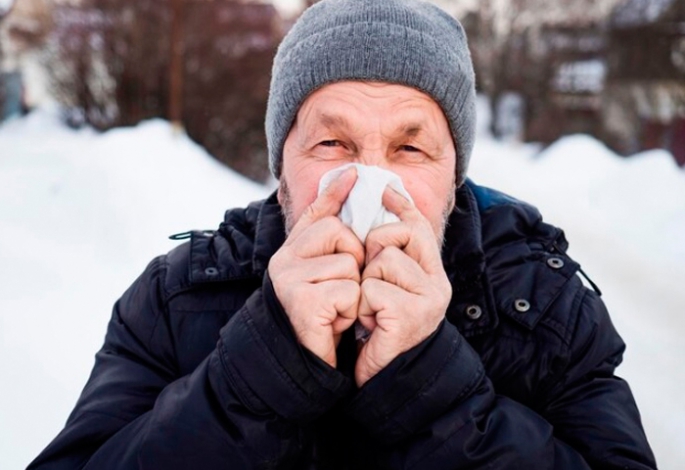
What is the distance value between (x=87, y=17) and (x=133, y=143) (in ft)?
41.9

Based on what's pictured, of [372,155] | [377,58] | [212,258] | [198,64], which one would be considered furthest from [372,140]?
[198,64]

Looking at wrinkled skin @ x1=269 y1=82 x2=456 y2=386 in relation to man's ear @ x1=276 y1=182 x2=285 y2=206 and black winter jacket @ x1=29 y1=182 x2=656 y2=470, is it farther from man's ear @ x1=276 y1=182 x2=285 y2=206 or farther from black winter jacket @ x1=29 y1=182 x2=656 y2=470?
man's ear @ x1=276 y1=182 x2=285 y2=206

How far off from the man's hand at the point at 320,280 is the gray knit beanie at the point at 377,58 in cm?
53

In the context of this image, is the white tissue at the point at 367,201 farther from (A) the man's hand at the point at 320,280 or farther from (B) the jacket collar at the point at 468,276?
(B) the jacket collar at the point at 468,276

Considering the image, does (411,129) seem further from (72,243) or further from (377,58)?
(72,243)

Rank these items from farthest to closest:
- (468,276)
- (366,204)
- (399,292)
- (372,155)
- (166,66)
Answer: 1. (166,66)
2. (468,276)
3. (372,155)
4. (366,204)
5. (399,292)

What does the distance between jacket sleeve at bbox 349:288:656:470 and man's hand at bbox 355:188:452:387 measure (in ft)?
0.12

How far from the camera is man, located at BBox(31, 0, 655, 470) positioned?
1403mm

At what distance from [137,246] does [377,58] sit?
4.94m

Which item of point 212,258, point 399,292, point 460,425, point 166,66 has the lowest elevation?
point 166,66

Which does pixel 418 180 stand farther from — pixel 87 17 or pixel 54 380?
pixel 87 17

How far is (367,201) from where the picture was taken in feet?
4.90

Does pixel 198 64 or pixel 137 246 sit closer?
pixel 137 246

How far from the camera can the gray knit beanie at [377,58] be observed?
1.80 m
